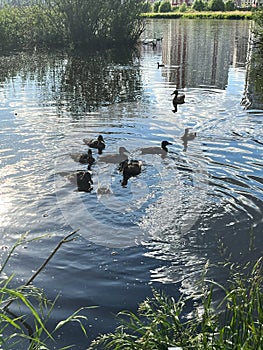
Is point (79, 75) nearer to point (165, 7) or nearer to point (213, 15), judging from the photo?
point (213, 15)

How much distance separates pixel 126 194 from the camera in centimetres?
732

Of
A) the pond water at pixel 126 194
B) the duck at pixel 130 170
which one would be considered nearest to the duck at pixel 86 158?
the pond water at pixel 126 194

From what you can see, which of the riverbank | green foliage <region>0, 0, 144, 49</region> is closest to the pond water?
green foliage <region>0, 0, 144, 49</region>

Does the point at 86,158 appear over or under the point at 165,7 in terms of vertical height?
under

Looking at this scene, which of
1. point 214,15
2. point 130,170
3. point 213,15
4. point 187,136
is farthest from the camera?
point 213,15

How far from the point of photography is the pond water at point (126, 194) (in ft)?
16.9

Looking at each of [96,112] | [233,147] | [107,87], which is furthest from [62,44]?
[233,147]

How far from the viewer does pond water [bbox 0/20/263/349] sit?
5148 millimetres

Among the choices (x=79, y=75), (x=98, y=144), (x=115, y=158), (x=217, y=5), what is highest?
(x=217, y=5)

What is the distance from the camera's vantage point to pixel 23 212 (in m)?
6.64

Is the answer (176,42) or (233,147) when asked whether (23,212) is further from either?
(176,42)

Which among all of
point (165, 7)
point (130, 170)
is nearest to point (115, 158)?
point (130, 170)

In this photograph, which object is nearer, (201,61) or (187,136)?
(187,136)

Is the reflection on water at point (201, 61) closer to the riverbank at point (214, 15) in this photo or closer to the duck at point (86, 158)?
the duck at point (86, 158)
